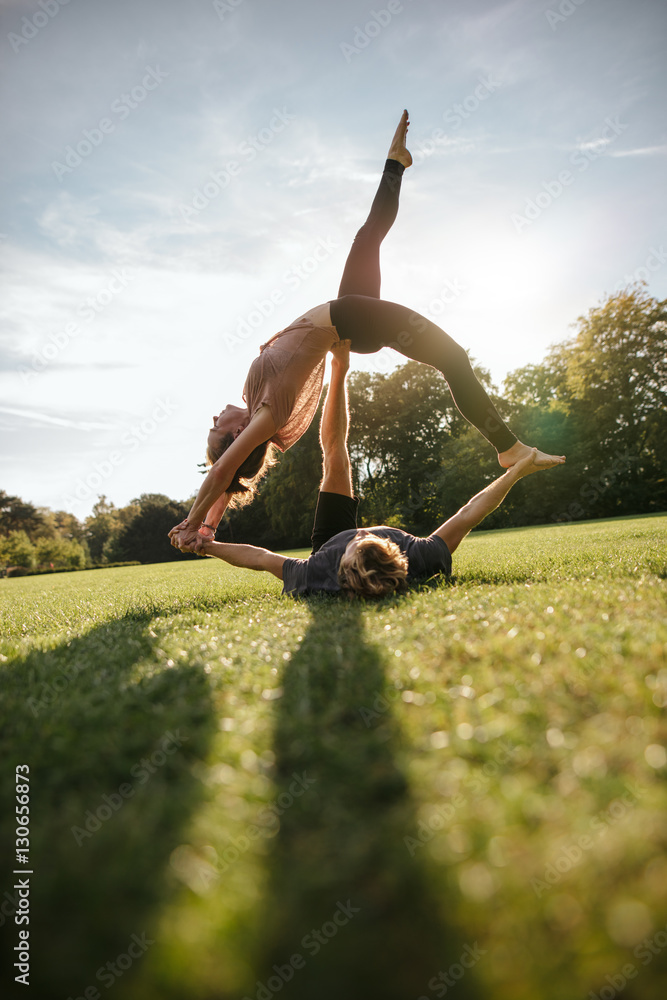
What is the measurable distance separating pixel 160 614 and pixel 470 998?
140 inches

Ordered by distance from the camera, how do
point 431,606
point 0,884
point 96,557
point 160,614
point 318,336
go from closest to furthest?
point 0,884 → point 431,606 → point 160,614 → point 318,336 → point 96,557

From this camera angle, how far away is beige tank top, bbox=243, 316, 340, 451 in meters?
4.23

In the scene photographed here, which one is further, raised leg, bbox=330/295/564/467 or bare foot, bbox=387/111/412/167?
bare foot, bbox=387/111/412/167

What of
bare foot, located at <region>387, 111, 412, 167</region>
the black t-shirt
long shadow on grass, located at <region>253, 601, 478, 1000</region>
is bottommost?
long shadow on grass, located at <region>253, 601, 478, 1000</region>

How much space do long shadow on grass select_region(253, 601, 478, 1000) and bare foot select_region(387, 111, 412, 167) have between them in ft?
15.3

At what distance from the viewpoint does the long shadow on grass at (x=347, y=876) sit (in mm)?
742

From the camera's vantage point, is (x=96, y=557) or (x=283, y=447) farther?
(x=96, y=557)

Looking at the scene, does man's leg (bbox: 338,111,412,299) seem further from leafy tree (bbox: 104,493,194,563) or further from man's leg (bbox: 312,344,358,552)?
leafy tree (bbox: 104,493,194,563)

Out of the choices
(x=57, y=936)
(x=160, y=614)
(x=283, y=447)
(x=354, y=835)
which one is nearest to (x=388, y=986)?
(x=354, y=835)

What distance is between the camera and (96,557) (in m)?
71.2

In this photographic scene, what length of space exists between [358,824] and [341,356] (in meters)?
4.16

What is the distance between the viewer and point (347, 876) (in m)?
0.89

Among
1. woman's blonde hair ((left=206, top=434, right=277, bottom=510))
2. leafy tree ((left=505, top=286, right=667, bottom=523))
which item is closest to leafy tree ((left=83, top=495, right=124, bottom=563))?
leafy tree ((left=505, top=286, right=667, bottom=523))

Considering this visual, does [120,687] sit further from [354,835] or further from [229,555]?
[229,555]
